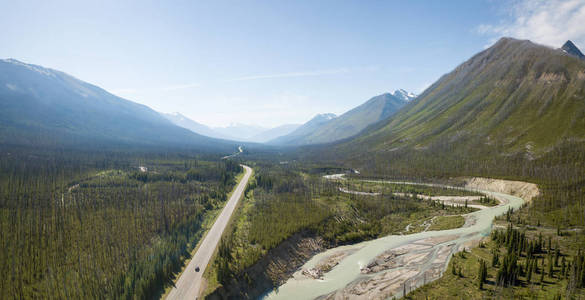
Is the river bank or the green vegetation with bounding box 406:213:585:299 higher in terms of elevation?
the green vegetation with bounding box 406:213:585:299

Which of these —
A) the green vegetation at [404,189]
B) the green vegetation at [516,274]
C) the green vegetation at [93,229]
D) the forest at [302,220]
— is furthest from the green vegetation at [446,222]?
the green vegetation at [93,229]

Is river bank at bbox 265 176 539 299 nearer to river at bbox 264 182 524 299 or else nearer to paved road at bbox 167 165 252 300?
river at bbox 264 182 524 299

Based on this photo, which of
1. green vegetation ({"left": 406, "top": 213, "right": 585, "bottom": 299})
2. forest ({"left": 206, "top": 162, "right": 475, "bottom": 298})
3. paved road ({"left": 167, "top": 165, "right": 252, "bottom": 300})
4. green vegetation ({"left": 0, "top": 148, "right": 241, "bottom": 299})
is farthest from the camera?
forest ({"left": 206, "top": 162, "right": 475, "bottom": 298})

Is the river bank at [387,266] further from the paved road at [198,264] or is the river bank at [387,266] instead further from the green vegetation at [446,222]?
the paved road at [198,264]

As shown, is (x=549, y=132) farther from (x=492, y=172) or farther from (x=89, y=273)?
(x=89, y=273)

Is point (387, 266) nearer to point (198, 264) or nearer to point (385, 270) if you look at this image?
point (385, 270)

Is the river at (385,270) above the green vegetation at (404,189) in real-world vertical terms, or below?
below

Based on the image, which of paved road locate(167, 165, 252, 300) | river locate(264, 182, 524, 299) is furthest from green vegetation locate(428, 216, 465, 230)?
paved road locate(167, 165, 252, 300)

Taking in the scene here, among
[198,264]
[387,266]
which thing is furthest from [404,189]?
[198,264]

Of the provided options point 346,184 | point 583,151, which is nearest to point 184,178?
point 346,184
